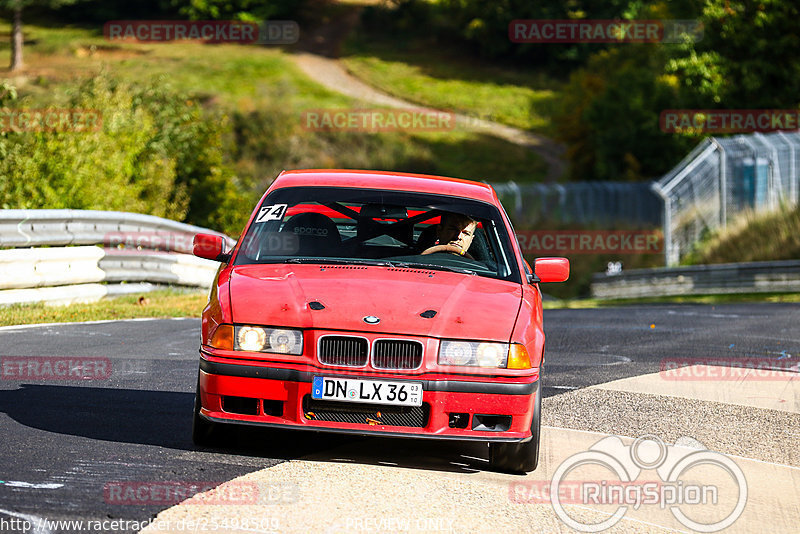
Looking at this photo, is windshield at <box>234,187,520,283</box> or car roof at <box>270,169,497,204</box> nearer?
windshield at <box>234,187,520,283</box>

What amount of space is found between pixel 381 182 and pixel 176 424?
2049 mm

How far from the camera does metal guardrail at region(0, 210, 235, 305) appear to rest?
13.2m

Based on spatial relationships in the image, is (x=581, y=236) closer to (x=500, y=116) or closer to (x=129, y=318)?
(x=129, y=318)

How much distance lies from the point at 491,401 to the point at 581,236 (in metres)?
38.3

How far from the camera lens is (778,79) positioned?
47562 mm

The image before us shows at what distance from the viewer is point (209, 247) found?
737cm

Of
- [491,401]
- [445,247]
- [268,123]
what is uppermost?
[268,123]

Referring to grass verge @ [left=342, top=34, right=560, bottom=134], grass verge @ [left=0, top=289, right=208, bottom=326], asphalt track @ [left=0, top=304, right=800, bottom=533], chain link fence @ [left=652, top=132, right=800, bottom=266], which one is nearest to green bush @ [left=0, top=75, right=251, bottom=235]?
grass verge @ [left=0, top=289, right=208, bottom=326]

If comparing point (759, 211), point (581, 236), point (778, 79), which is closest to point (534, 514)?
point (759, 211)

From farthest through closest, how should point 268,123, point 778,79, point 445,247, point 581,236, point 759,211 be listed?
point 268,123, point 778,79, point 581,236, point 759,211, point 445,247
